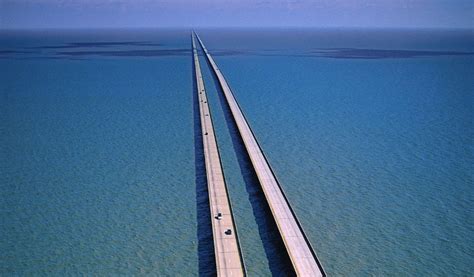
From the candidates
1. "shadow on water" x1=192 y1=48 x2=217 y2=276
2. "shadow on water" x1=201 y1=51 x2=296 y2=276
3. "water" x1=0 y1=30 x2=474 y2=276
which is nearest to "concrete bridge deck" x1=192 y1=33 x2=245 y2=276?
"shadow on water" x1=192 y1=48 x2=217 y2=276

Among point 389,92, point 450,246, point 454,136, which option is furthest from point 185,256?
point 389,92

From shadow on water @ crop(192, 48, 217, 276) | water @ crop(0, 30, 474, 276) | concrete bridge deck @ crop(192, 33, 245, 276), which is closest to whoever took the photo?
concrete bridge deck @ crop(192, 33, 245, 276)

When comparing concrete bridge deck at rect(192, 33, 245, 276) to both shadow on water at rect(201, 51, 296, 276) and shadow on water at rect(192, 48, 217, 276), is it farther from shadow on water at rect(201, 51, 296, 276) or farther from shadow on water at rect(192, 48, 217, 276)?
shadow on water at rect(201, 51, 296, 276)

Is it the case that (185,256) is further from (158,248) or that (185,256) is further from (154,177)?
(154,177)

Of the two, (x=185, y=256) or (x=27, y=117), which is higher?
(x=27, y=117)

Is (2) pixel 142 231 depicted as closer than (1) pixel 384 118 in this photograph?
Yes

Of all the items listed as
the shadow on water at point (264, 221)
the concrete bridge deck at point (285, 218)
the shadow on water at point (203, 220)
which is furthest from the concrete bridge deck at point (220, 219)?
the concrete bridge deck at point (285, 218)
